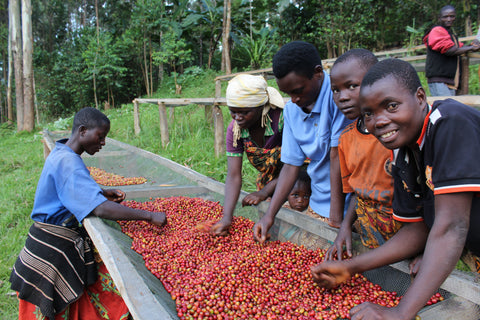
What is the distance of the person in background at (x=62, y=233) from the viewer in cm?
213

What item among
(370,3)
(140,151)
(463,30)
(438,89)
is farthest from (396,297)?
(463,30)

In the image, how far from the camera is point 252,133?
2.57m

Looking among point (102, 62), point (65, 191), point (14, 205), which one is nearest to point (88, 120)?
point (65, 191)

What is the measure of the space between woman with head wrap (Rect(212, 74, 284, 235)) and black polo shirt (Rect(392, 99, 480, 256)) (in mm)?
1188

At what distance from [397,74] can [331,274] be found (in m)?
0.92

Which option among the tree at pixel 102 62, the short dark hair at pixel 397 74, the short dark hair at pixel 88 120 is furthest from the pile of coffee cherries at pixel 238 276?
the tree at pixel 102 62

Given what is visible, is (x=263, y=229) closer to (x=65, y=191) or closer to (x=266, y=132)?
(x=266, y=132)

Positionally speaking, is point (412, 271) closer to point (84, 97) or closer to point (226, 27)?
point (226, 27)

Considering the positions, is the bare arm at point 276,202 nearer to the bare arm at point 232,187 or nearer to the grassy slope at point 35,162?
the bare arm at point 232,187

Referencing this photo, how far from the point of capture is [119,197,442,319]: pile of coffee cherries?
1.58 meters

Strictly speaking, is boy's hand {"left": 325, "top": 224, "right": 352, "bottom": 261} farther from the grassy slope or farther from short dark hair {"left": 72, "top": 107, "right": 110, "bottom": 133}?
the grassy slope

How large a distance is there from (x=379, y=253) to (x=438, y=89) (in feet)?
11.8

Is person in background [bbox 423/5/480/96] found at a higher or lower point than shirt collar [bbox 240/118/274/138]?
higher

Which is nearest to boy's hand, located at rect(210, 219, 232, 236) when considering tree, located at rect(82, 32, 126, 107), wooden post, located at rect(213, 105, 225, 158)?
wooden post, located at rect(213, 105, 225, 158)
